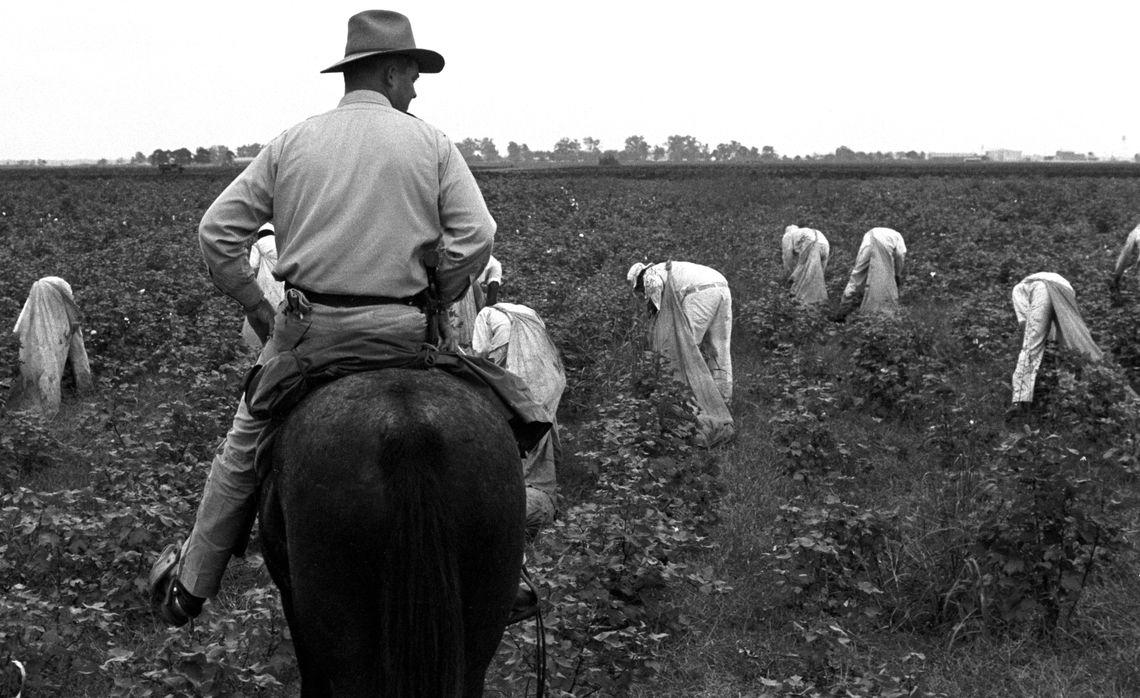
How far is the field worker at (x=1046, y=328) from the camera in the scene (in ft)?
29.5

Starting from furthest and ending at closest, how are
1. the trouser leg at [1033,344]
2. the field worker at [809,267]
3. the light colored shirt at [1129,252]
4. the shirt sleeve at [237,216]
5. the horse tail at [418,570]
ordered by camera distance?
the field worker at [809,267] → the light colored shirt at [1129,252] → the trouser leg at [1033,344] → the shirt sleeve at [237,216] → the horse tail at [418,570]

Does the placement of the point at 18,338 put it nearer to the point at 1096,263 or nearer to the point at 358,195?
the point at 358,195

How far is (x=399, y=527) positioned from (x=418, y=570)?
117mm

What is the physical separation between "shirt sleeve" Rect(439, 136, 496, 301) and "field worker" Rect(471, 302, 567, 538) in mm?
3462

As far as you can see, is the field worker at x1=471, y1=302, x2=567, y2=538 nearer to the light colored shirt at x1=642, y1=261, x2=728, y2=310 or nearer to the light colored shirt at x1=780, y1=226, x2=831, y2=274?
the light colored shirt at x1=642, y1=261, x2=728, y2=310

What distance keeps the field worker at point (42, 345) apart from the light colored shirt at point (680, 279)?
4.68 metres

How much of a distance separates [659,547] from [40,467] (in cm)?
460

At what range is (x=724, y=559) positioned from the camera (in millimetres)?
6496

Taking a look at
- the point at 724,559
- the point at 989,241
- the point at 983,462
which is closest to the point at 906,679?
the point at 724,559

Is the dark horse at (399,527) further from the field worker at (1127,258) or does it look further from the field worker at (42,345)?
the field worker at (1127,258)

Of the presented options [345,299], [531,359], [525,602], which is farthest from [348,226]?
[531,359]

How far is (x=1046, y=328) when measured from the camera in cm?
919

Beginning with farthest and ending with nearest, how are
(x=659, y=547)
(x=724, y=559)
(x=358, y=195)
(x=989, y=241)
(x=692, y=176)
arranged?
(x=692, y=176)
(x=989, y=241)
(x=724, y=559)
(x=659, y=547)
(x=358, y=195)

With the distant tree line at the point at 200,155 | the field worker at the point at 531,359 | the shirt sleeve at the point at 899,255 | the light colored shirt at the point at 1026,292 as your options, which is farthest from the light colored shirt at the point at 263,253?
the distant tree line at the point at 200,155
